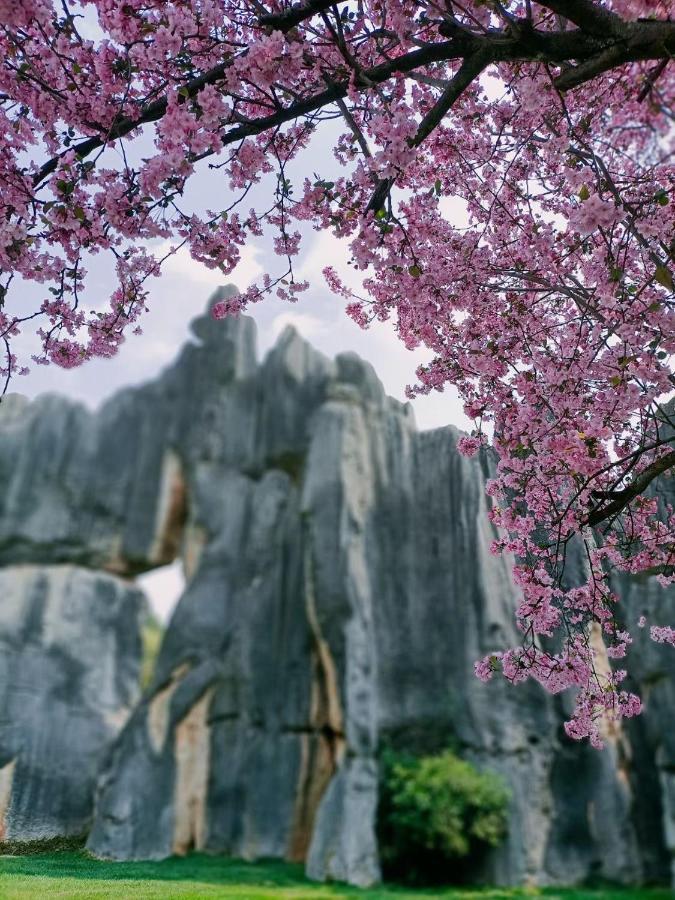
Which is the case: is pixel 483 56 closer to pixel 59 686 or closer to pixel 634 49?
pixel 634 49

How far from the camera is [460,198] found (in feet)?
10.2

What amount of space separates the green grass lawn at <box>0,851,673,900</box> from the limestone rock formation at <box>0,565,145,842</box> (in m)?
0.16

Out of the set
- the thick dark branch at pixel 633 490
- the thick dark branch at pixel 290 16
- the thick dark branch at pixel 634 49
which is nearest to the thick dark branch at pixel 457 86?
the thick dark branch at pixel 634 49

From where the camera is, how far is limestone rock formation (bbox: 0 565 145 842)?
131 inches

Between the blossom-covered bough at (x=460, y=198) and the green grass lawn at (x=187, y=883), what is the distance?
177 cm

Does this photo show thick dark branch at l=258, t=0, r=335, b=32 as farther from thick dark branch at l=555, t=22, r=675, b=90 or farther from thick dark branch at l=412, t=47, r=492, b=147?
thick dark branch at l=555, t=22, r=675, b=90

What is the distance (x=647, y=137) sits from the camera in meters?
1.79

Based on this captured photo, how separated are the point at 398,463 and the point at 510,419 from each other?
10.3 ft

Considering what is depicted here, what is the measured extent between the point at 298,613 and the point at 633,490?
497 centimetres

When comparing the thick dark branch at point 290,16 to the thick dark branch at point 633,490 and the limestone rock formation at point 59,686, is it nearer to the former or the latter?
the thick dark branch at point 633,490

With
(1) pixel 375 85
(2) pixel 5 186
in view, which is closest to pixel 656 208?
(1) pixel 375 85

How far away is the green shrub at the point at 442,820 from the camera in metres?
4.89

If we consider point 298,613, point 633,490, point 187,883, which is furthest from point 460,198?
point 298,613

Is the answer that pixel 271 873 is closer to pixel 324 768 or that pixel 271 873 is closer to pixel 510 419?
pixel 324 768
